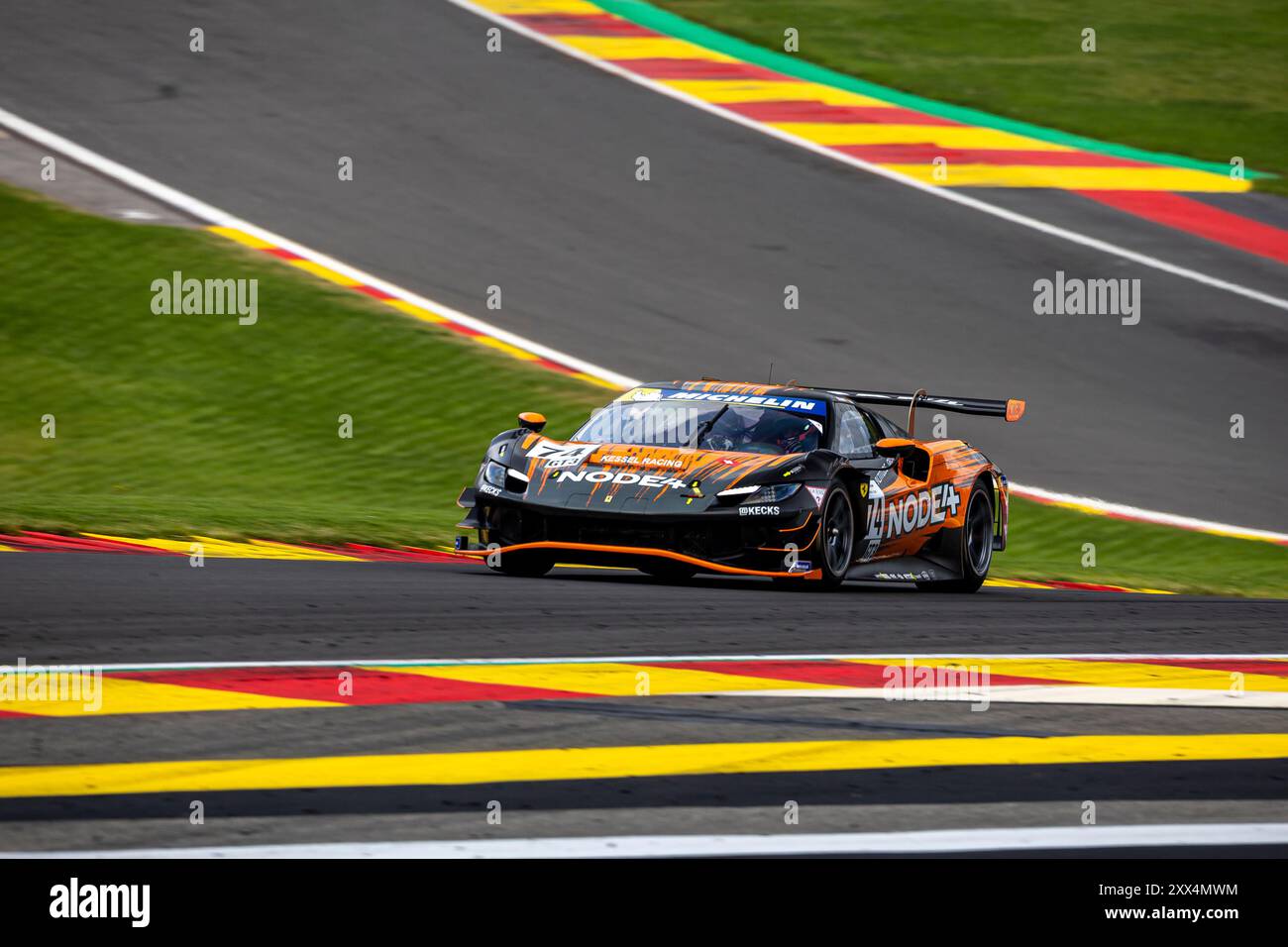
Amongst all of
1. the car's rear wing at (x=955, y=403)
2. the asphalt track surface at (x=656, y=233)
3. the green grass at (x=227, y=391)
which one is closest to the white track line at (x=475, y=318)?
the asphalt track surface at (x=656, y=233)

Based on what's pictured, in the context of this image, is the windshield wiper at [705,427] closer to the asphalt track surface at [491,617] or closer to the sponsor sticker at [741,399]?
the sponsor sticker at [741,399]

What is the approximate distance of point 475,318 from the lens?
19.5m

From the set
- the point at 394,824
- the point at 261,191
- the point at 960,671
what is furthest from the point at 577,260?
the point at 394,824

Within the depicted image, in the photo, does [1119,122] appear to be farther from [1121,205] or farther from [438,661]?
[438,661]

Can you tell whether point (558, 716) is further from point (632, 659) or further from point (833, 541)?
point (833, 541)

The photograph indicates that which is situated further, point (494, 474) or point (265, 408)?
point (265, 408)

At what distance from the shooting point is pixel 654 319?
65.1ft

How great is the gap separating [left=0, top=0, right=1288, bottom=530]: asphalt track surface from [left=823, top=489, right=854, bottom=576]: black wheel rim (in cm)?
618

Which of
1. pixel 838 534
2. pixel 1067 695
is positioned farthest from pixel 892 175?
pixel 1067 695

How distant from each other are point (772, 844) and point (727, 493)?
6.11 metres

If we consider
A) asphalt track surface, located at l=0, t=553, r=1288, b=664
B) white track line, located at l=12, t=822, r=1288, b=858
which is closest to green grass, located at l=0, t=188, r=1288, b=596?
asphalt track surface, located at l=0, t=553, r=1288, b=664

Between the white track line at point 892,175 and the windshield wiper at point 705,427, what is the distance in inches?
464

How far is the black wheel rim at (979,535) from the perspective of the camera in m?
13.3
